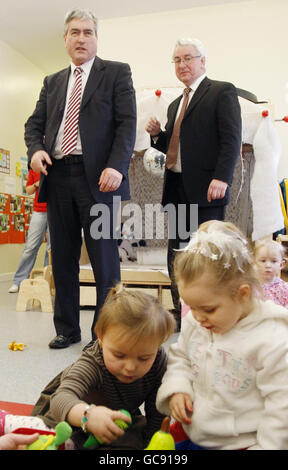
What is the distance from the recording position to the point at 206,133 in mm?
1728

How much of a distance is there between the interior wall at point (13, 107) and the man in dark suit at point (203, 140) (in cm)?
267

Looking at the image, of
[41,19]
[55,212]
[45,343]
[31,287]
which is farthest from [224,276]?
[41,19]

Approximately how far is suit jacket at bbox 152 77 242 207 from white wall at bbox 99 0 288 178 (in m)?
1.47

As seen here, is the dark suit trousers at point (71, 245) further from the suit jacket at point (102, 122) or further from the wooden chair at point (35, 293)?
the wooden chair at point (35, 293)

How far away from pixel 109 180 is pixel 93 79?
0.41 m

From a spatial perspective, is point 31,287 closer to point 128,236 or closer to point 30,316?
point 30,316

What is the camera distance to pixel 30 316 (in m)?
2.33

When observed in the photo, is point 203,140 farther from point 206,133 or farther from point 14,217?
point 14,217

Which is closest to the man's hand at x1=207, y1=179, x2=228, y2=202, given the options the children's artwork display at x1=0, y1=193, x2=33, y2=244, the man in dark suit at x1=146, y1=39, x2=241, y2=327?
the man in dark suit at x1=146, y1=39, x2=241, y2=327

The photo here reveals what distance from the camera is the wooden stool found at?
248 centimetres

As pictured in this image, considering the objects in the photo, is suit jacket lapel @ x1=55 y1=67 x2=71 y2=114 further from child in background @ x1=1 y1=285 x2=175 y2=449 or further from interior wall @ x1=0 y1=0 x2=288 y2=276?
interior wall @ x1=0 y1=0 x2=288 y2=276

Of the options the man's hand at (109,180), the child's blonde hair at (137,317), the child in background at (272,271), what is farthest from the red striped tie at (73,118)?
the child's blonde hair at (137,317)

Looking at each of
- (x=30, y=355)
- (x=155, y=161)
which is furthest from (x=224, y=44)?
(x=30, y=355)

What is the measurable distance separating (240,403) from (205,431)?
75mm
